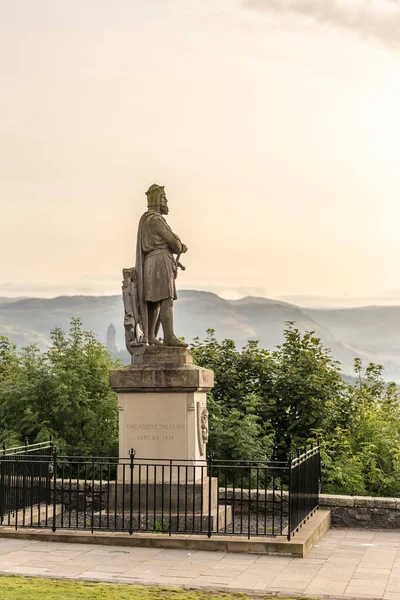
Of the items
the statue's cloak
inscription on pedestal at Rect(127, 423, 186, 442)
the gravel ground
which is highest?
the statue's cloak

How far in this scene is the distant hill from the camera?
126688 millimetres

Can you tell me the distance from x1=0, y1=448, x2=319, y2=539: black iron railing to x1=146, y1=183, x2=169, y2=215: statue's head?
445cm

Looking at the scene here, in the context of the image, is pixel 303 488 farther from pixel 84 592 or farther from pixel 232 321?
pixel 232 321

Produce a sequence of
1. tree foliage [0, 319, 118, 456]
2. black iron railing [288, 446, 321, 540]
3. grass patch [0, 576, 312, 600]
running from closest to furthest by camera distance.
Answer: grass patch [0, 576, 312, 600] < black iron railing [288, 446, 321, 540] < tree foliage [0, 319, 118, 456]

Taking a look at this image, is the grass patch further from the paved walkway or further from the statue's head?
the statue's head

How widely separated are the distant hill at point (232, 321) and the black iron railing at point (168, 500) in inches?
4047

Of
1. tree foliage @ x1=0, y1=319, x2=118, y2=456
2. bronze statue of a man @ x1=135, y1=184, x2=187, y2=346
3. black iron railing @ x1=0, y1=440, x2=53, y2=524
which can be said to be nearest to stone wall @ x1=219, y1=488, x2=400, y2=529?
bronze statue of a man @ x1=135, y1=184, x2=187, y2=346

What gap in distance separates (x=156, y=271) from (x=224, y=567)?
5611 millimetres

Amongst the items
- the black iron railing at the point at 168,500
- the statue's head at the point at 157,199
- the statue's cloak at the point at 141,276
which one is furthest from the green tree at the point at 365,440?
the statue's head at the point at 157,199

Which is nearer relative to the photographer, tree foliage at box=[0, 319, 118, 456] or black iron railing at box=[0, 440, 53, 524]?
black iron railing at box=[0, 440, 53, 524]

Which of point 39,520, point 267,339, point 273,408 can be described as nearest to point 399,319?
point 267,339

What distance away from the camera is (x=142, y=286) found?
15.2 meters

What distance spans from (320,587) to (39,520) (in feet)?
17.9

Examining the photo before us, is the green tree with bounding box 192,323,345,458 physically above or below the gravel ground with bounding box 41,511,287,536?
above
